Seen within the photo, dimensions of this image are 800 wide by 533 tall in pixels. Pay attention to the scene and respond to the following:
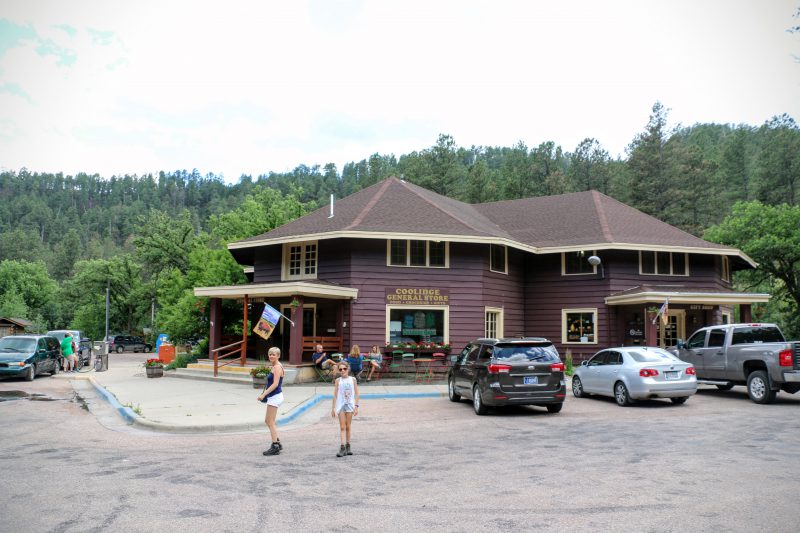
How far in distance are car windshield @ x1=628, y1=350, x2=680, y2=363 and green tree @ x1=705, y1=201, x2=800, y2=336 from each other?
23.4 meters

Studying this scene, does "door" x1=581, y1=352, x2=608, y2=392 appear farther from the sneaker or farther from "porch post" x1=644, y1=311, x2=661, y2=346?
the sneaker

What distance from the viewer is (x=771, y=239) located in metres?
33.8

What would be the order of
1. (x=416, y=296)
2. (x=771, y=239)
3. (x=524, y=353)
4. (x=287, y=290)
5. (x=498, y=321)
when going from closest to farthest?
(x=524, y=353)
(x=287, y=290)
(x=416, y=296)
(x=498, y=321)
(x=771, y=239)

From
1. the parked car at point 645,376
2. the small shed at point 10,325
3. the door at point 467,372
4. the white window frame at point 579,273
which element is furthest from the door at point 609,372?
the small shed at point 10,325

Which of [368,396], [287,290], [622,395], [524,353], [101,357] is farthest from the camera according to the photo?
[101,357]

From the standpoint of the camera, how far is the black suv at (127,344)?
5748 cm

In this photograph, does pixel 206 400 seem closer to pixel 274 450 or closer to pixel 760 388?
pixel 274 450

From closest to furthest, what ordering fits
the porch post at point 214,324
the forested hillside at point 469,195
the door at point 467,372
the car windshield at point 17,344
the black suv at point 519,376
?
the black suv at point 519,376 → the door at point 467,372 → the car windshield at point 17,344 → the porch post at point 214,324 → the forested hillside at point 469,195

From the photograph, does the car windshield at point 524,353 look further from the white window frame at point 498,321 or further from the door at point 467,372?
the white window frame at point 498,321

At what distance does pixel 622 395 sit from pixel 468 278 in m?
9.36

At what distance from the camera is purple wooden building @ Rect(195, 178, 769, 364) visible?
22859mm

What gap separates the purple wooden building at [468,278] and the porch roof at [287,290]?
0.17 ft

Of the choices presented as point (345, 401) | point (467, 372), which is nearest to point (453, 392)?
point (467, 372)

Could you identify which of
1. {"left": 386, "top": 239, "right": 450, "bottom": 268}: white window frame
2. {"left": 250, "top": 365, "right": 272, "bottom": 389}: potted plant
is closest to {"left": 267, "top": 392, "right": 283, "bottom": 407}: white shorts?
{"left": 250, "top": 365, "right": 272, "bottom": 389}: potted plant
